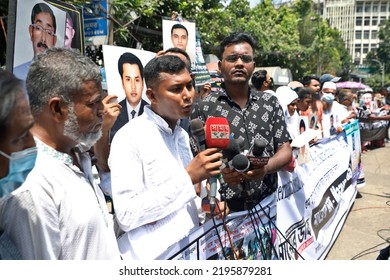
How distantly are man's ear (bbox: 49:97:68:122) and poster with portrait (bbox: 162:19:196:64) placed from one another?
111 inches

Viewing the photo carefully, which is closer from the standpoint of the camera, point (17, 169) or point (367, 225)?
point (17, 169)

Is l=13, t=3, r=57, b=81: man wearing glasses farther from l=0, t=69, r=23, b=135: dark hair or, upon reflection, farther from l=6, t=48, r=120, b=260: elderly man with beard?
l=0, t=69, r=23, b=135: dark hair

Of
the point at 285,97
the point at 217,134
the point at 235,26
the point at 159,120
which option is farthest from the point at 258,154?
the point at 235,26

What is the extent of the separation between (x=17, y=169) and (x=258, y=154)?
1.18 metres

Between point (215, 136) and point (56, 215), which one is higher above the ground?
point (215, 136)

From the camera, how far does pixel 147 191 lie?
5.83 ft

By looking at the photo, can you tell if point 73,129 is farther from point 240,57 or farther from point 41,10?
point 240,57

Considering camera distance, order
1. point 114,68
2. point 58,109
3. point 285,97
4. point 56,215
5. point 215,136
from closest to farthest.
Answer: point 56,215 → point 58,109 → point 215,136 → point 114,68 → point 285,97

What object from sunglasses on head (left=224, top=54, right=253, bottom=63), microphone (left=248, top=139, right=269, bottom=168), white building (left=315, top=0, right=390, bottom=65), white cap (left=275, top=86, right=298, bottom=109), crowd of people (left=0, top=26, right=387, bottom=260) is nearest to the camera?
A: crowd of people (left=0, top=26, right=387, bottom=260)

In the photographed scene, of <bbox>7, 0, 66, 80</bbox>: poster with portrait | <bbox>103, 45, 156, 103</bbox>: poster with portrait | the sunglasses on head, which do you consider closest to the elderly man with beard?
<bbox>7, 0, 66, 80</bbox>: poster with portrait

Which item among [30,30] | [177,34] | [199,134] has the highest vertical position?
[177,34]

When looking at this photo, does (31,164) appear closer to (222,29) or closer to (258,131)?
(258,131)

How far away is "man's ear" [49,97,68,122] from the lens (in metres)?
1.34

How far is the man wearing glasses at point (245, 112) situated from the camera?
8.00 feet
